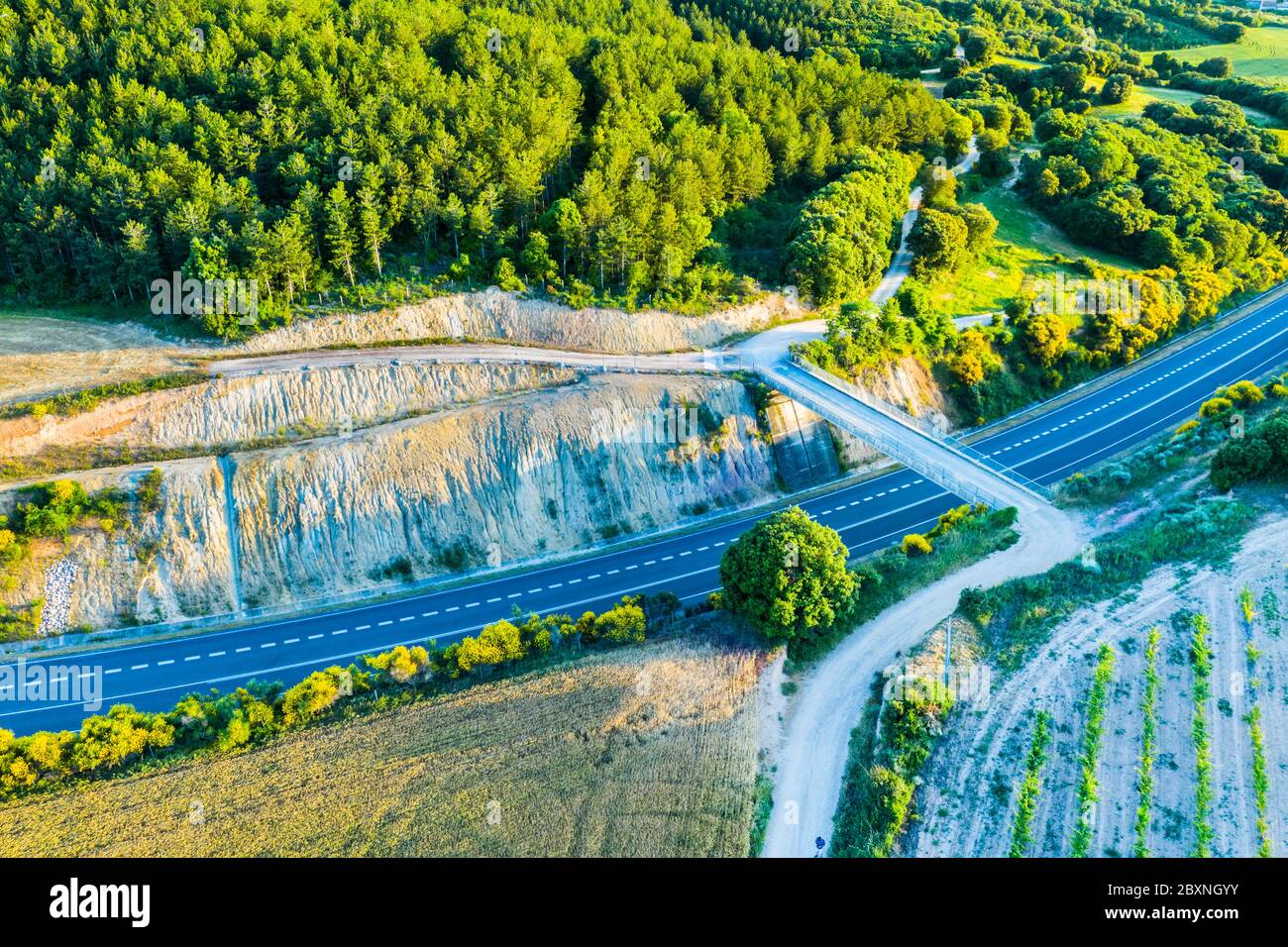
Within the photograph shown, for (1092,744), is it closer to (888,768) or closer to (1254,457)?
(888,768)

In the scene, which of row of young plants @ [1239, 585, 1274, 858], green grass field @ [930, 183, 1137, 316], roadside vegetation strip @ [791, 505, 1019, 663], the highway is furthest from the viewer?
green grass field @ [930, 183, 1137, 316]

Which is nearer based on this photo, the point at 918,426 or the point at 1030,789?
the point at 1030,789

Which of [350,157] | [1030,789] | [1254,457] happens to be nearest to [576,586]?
[1030,789]

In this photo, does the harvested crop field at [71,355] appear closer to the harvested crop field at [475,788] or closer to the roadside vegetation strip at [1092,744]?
the harvested crop field at [475,788]

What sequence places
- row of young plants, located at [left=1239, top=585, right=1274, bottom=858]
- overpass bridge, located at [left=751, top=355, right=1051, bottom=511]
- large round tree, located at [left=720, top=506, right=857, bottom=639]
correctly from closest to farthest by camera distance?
row of young plants, located at [left=1239, top=585, right=1274, bottom=858]
large round tree, located at [left=720, top=506, right=857, bottom=639]
overpass bridge, located at [left=751, top=355, right=1051, bottom=511]

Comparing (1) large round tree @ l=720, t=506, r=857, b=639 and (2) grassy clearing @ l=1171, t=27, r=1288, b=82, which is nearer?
(1) large round tree @ l=720, t=506, r=857, b=639

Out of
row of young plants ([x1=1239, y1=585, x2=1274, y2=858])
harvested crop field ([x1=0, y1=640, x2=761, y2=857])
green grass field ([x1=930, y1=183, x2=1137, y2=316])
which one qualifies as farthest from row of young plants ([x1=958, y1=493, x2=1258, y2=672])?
green grass field ([x1=930, y1=183, x2=1137, y2=316])

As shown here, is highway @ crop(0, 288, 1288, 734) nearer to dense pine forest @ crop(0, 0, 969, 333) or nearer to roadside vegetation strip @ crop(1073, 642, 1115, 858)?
roadside vegetation strip @ crop(1073, 642, 1115, 858)

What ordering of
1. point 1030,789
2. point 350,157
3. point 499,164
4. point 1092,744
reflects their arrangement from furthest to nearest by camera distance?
point 499,164 < point 350,157 < point 1092,744 < point 1030,789
